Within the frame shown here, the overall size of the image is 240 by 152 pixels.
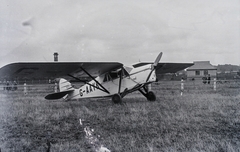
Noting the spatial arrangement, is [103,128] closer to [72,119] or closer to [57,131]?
[57,131]

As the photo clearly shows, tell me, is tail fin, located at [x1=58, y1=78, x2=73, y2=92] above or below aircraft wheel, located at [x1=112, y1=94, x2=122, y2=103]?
above

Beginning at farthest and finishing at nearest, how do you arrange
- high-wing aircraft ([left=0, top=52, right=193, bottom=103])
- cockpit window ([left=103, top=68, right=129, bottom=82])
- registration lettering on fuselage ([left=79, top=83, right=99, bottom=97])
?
1. registration lettering on fuselage ([left=79, top=83, right=99, bottom=97])
2. cockpit window ([left=103, top=68, right=129, bottom=82])
3. high-wing aircraft ([left=0, top=52, right=193, bottom=103])

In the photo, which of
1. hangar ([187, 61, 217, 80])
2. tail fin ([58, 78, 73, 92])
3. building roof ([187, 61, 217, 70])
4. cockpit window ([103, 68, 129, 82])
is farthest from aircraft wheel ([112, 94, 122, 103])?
building roof ([187, 61, 217, 70])

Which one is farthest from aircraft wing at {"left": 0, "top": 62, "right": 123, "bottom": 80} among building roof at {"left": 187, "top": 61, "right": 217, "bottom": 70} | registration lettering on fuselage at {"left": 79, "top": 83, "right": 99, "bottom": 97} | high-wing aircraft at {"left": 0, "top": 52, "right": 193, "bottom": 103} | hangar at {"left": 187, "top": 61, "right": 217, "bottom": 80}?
building roof at {"left": 187, "top": 61, "right": 217, "bottom": 70}

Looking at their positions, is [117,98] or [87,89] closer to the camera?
[117,98]

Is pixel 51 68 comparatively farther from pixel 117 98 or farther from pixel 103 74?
pixel 117 98

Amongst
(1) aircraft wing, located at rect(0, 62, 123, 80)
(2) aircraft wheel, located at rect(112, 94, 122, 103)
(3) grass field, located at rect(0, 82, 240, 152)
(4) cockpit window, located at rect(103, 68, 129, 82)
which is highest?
(1) aircraft wing, located at rect(0, 62, 123, 80)

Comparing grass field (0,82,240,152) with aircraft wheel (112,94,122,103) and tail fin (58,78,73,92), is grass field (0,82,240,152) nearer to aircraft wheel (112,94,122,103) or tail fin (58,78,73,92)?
aircraft wheel (112,94,122,103)

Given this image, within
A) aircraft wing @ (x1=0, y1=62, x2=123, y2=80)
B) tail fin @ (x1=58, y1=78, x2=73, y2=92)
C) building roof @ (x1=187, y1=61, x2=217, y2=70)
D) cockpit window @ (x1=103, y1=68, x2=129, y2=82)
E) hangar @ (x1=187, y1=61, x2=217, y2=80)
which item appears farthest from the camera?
building roof @ (x1=187, y1=61, x2=217, y2=70)

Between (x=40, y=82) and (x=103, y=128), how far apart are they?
106 feet

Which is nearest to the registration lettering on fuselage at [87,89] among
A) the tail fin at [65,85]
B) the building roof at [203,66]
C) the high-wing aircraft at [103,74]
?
the high-wing aircraft at [103,74]

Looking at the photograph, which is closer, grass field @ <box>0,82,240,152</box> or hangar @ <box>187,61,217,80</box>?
grass field @ <box>0,82,240,152</box>

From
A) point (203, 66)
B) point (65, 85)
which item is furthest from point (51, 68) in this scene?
point (203, 66)

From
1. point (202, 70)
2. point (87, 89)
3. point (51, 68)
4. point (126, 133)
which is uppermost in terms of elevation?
point (51, 68)
